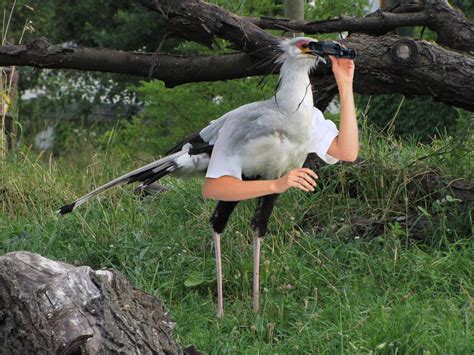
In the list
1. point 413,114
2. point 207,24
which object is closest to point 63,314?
point 207,24

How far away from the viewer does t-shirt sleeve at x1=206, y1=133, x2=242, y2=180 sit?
4785 millimetres

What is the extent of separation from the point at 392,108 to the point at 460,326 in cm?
669

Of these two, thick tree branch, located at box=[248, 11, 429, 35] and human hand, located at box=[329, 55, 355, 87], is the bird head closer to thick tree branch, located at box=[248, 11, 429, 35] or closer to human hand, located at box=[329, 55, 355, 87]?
human hand, located at box=[329, 55, 355, 87]

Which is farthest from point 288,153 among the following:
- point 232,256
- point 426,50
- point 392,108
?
point 392,108

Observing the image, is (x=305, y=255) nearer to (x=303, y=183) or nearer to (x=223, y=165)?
(x=223, y=165)

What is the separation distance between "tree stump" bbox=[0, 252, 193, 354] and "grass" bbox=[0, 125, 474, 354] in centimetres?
90

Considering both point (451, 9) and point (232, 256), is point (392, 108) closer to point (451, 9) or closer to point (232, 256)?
point (451, 9)

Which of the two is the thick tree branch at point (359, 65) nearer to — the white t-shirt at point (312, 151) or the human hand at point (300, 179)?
the white t-shirt at point (312, 151)

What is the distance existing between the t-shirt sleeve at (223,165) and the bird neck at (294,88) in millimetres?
354

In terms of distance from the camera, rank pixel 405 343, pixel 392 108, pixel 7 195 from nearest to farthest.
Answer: pixel 405 343, pixel 7 195, pixel 392 108

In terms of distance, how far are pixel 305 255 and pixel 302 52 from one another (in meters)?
1.70

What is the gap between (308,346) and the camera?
489cm

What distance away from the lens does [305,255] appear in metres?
6.01

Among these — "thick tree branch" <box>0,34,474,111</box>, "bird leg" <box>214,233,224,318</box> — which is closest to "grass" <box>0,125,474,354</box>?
"bird leg" <box>214,233,224,318</box>
